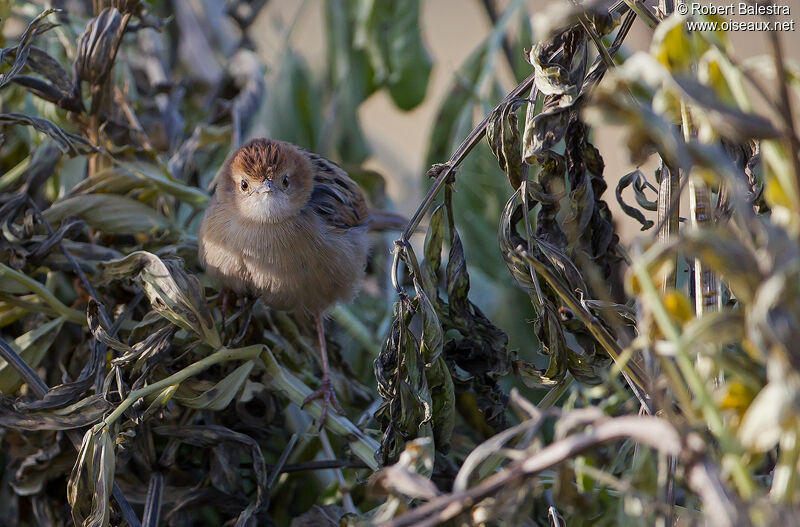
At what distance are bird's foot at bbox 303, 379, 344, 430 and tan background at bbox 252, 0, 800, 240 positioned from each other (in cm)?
102

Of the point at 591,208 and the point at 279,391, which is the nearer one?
the point at 591,208

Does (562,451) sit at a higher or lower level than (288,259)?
higher

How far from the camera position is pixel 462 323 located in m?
1.90

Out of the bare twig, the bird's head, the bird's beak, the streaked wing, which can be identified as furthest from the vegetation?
the streaked wing

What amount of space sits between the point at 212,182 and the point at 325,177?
43 cm

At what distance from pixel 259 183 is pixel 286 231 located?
0.63 ft

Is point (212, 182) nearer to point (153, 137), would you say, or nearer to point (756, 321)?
point (153, 137)

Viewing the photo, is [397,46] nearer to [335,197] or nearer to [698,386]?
[335,197]

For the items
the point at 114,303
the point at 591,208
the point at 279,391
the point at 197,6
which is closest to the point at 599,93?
the point at 591,208

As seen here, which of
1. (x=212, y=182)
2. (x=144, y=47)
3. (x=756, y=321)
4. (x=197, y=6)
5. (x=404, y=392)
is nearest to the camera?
(x=756, y=321)

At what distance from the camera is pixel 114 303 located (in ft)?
7.43

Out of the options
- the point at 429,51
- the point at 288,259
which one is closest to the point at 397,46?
the point at 429,51

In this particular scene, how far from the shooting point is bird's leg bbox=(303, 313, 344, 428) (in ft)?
6.70

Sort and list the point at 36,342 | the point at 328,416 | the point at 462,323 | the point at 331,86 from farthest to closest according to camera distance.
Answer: the point at 331,86, the point at 36,342, the point at 328,416, the point at 462,323
